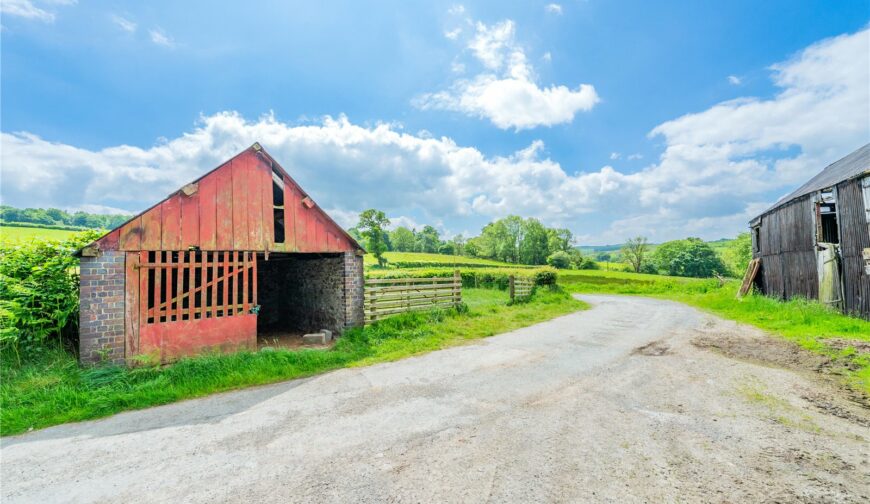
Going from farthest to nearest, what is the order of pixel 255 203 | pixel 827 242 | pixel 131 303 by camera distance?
pixel 827 242 < pixel 255 203 < pixel 131 303

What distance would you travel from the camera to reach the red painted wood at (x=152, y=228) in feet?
24.0

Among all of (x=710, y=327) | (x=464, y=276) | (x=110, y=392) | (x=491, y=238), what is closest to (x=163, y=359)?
(x=110, y=392)

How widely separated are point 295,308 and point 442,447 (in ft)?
33.0

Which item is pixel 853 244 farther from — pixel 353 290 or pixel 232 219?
pixel 232 219

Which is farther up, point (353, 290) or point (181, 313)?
point (353, 290)

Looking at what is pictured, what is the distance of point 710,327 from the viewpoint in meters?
11.4

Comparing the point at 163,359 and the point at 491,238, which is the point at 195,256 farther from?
the point at 491,238

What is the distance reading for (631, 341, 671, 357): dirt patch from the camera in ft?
26.5

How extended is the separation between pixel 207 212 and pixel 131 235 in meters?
1.43

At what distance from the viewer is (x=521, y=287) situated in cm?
1798

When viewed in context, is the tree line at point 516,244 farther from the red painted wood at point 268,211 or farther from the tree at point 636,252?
the red painted wood at point 268,211

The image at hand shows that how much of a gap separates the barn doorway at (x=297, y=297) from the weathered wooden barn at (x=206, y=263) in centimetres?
8

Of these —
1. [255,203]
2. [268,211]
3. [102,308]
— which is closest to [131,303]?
[102,308]

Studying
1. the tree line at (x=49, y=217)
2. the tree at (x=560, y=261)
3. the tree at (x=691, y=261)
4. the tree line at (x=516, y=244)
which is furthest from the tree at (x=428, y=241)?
the tree line at (x=49, y=217)
